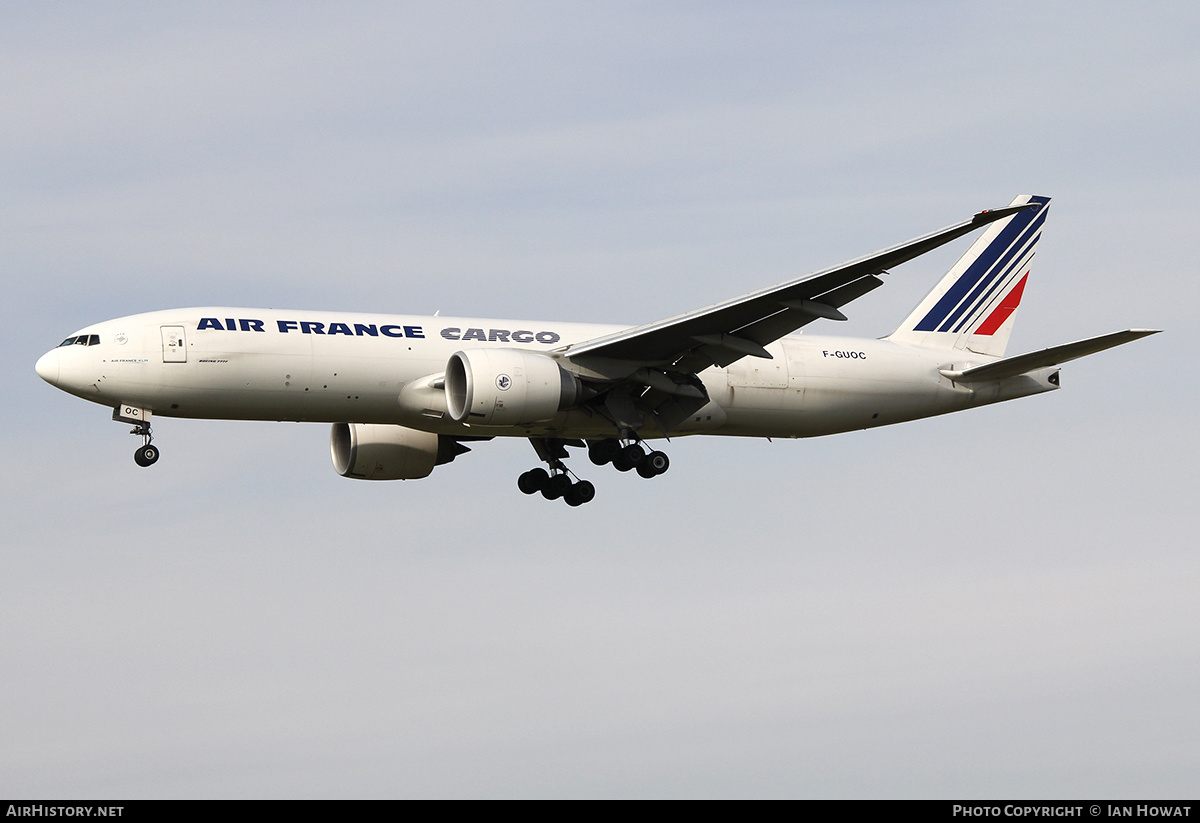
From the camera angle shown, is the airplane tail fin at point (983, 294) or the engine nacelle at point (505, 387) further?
the airplane tail fin at point (983, 294)

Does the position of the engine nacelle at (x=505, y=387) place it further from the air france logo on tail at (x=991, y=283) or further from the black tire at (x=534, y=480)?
the air france logo on tail at (x=991, y=283)

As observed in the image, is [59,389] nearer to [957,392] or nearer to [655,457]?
[655,457]

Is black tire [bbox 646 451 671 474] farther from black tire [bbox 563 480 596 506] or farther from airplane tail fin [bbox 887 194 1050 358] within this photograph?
airplane tail fin [bbox 887 194 1050 358]

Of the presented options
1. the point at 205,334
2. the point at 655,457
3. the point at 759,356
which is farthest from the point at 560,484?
the point at 205,334

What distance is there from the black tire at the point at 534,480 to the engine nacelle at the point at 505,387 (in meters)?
5.77

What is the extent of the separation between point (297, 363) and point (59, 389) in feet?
17.4

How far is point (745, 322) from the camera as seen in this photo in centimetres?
3647

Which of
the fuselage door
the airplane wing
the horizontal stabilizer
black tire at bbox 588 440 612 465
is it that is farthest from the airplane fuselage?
the horizontal stabilizer

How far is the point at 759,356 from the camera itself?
3700 centimetres

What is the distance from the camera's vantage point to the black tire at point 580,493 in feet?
137

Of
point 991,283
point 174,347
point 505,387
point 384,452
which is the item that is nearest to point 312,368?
point 174,347

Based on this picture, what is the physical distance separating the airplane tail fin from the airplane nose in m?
20.9

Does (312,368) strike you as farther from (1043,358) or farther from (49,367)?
(1043,358)

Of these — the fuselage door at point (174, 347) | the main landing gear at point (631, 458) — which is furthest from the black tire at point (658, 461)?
the fuselage door at point (174, 347)
